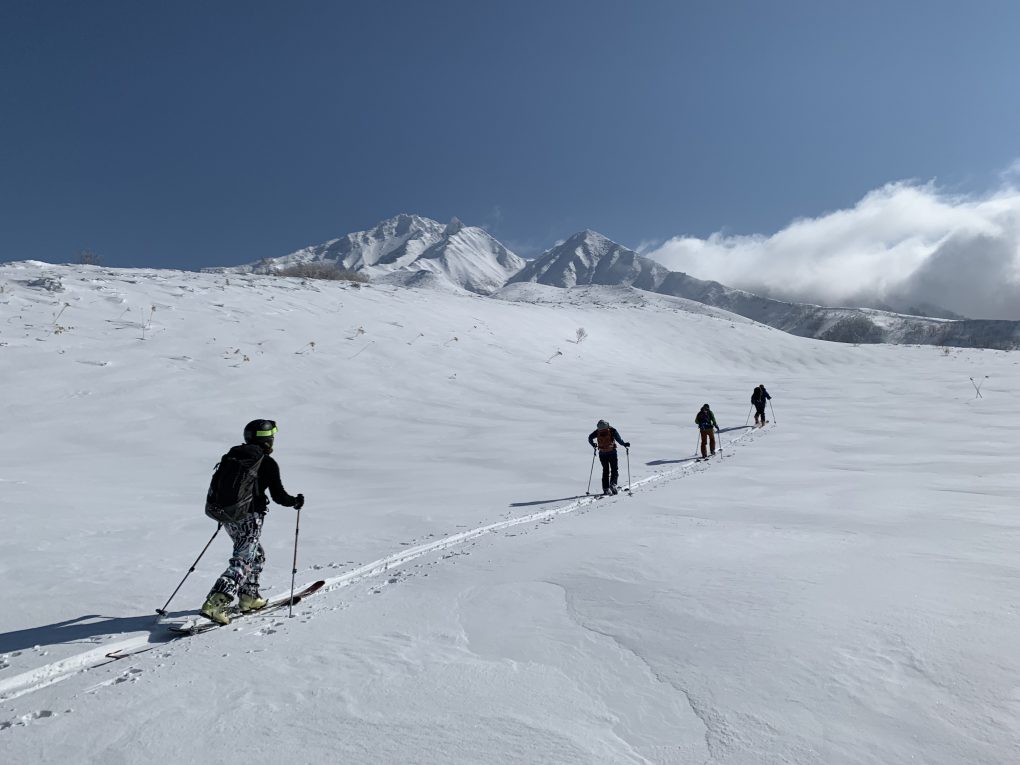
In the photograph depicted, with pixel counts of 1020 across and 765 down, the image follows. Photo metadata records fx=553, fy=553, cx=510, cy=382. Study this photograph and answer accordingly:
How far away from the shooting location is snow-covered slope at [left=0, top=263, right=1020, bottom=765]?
10.1 ft

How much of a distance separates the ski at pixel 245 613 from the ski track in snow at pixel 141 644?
7 cm

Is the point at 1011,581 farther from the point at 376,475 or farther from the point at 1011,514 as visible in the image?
the point at 376,475

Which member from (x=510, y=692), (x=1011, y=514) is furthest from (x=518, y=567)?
(x=1011, y=514)

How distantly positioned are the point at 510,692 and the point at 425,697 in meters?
0.53

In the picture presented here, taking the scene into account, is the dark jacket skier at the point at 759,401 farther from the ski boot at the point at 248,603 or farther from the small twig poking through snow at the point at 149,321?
the small twig poking through snow at the point at 149,321

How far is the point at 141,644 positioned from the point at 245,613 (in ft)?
2.86

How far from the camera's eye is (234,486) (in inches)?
199

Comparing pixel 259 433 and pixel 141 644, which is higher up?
pixel 259 433

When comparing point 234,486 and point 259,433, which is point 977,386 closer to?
point 259,433

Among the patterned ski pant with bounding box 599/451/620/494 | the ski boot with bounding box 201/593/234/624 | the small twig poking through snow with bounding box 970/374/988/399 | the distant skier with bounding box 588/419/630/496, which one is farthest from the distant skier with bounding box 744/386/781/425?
the ski boot with bounding box 201/593/234/624

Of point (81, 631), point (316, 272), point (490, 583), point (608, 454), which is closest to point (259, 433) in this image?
point (81, 631)

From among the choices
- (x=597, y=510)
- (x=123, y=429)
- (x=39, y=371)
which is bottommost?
(x=597, y=510)

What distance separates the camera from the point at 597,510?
9.37m

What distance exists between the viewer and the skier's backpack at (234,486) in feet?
16.5
